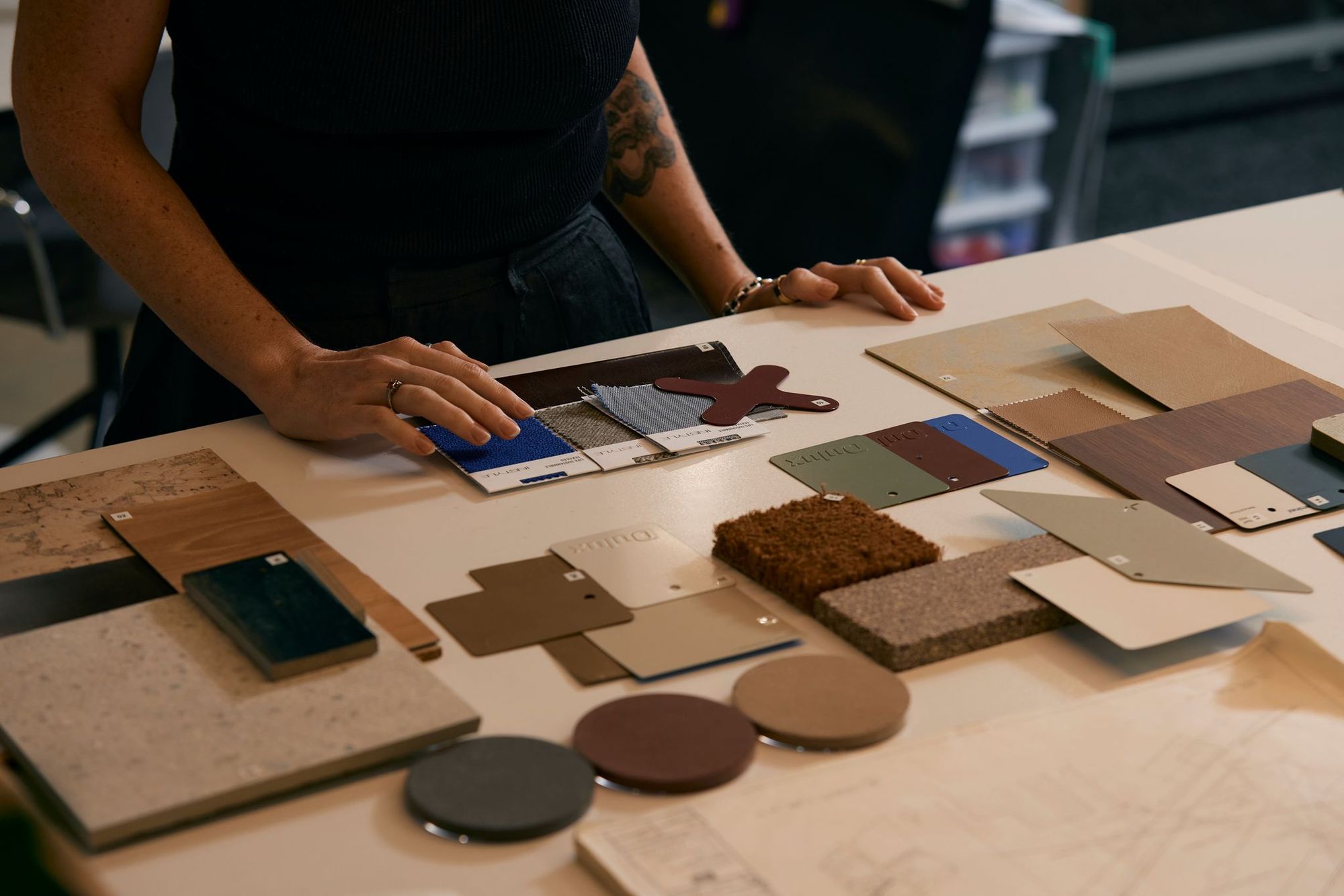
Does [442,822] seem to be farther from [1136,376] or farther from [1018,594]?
[1136,376]

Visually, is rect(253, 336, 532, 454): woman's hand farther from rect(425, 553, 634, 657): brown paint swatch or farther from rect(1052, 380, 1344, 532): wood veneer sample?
rect(1052, 380, 1344, 532): wood veneer sample

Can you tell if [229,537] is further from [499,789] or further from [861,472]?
[861,472]

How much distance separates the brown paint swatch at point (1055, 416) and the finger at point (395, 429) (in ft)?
1.58

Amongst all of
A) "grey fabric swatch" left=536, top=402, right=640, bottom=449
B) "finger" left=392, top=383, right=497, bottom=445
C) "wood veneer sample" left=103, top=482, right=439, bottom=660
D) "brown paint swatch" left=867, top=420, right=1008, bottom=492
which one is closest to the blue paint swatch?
"brown paint swatch" left=867, top=420, right=1008, bottom=492

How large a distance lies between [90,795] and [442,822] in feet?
0.59

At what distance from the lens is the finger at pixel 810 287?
4.87ft

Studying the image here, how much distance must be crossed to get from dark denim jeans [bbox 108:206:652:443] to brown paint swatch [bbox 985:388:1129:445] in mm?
466

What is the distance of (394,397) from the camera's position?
1.15 m

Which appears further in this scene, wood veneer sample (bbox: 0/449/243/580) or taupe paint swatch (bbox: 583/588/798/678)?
wood veneer sample (bbox: 0/449/243/580)

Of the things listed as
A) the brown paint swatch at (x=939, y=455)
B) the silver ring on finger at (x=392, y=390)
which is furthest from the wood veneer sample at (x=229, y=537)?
the brown paint swatch at (x=939, y=455)

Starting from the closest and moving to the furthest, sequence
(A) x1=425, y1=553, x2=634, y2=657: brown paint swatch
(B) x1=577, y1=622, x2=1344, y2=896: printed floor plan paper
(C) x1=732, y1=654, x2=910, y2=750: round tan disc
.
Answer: (B) x1=577, y1=622, x2=1344, y2=896: printed floor plan paper, (C) x1=732, y1=654, x2=910, y2=750: round tan disc, (A) x1=425, y1=553, x2=634, y2=657: brown paint swatch

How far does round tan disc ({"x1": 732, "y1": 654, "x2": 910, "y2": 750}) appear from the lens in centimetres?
82

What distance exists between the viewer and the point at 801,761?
818 mm

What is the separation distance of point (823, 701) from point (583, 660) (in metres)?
0.15
